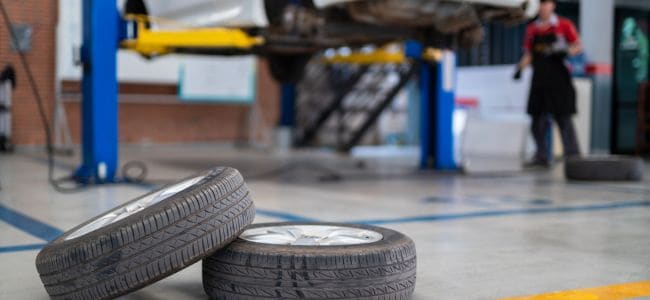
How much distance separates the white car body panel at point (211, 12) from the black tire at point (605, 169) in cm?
301

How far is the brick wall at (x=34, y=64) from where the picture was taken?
9.55 meters

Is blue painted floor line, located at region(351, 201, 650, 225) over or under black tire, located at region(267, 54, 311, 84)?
under

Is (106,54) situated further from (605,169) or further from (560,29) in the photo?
(560,29)

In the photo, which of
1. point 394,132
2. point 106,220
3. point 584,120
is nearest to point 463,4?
point 106,220

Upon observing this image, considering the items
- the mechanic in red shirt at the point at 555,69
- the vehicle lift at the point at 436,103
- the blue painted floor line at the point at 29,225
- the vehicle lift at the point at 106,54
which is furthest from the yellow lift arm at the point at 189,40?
the mechanic in red shirt at the point at 555,69

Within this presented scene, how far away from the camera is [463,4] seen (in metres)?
4.82

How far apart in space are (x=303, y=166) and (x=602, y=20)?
513 centimetres

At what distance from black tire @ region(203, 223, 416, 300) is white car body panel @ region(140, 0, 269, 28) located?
294 centimetres

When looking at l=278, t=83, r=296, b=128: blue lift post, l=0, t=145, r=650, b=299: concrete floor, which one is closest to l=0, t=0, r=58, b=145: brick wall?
l=0, t=145, r=650, b=299: concrete floor

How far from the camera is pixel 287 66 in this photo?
23.8 feet

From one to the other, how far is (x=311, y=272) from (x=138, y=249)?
433 millimetres

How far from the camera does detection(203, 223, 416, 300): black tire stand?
5.89 feet

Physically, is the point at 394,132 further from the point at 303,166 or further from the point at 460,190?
the point at 460,190

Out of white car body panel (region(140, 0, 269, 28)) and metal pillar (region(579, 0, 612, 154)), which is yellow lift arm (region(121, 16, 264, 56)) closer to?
white car body panel (region(140, 0, 269, 28))
